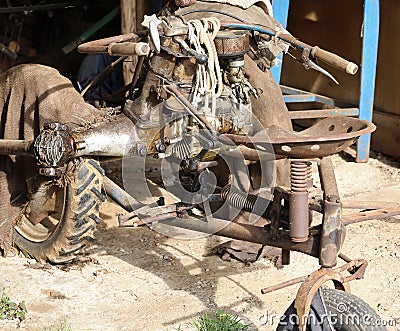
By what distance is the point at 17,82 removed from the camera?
441 centimetres

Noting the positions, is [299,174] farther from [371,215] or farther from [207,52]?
[207,52]

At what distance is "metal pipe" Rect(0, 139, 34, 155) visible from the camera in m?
3.86

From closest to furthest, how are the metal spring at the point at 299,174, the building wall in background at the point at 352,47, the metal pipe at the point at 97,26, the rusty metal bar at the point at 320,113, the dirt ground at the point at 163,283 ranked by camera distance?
the metal spring at the point at 299,174 → the dirt ground at the point at 163,283 → the rusty metal bar at the point at 320,113 → the building wall in background at the point at 352,47 → the metal pipe at the point at 97,26

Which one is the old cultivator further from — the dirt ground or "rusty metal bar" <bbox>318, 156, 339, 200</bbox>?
the dirt ground

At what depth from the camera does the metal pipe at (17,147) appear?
3856mm

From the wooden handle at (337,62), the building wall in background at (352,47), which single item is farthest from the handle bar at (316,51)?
the building wall in background at (352,47)

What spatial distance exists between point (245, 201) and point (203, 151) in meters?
0.36

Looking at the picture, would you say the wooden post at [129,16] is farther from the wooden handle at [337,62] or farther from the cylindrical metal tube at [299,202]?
the cylindrical metal tube at [299,202]

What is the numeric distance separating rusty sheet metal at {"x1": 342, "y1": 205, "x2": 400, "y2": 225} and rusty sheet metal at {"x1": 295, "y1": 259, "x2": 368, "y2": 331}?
207 millimetres

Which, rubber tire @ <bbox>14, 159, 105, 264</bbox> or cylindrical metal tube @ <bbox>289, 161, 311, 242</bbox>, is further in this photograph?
rubber tire @ <bbox>14, 159, 105, 264</bbox>

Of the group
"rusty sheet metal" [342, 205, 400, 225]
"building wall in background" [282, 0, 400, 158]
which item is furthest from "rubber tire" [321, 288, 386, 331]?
"building wall in background" [282, 0, 400, 158]

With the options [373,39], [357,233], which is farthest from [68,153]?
[373,39]

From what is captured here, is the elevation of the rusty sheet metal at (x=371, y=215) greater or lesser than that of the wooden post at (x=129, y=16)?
lesser

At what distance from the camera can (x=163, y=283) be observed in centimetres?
405
